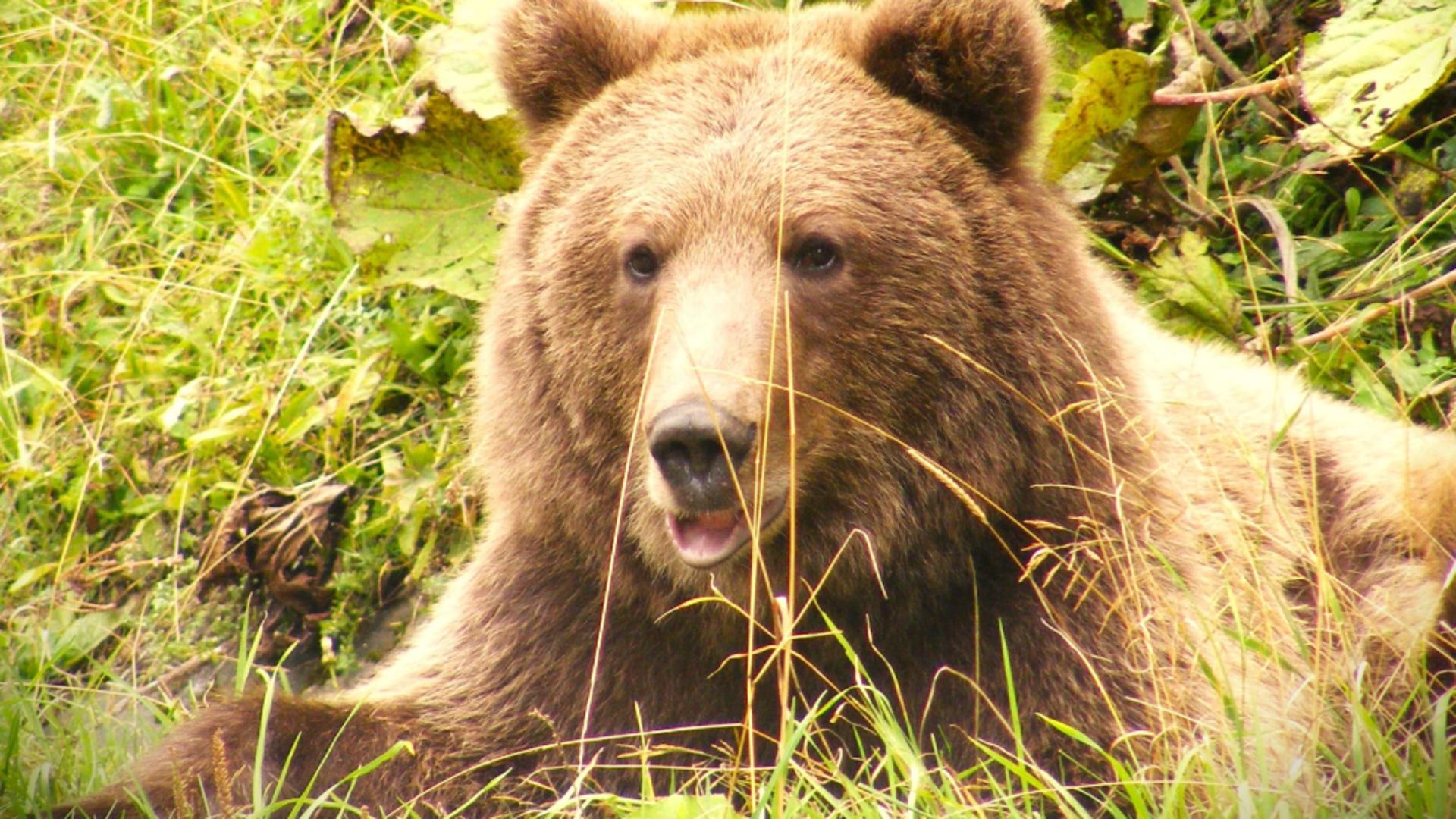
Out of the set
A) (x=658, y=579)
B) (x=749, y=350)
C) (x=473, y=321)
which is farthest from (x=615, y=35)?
(x=473, y=321)

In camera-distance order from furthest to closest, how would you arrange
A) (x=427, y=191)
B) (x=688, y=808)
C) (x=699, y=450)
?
(x=427, y=191) → (x=699, y=450) → (x=688, y=808)

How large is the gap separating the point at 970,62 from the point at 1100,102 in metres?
1.56

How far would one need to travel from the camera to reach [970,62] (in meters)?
3.73

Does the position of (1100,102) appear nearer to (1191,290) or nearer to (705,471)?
(1191,290)

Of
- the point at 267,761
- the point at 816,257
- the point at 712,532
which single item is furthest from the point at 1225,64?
the point at 267,761

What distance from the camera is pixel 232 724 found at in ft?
12.5

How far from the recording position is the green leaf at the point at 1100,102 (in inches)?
200

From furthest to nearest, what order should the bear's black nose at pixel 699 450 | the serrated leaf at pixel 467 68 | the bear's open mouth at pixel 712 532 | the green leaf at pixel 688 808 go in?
1. the serrated leaf at pixel 467 68
2. the bear's open mouth at pixel 712 532
3. the bear's black nose at pixel 699 450
4. the green leaf at pixel 688 808

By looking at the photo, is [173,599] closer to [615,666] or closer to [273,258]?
[273,258]

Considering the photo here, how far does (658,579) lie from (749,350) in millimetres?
671

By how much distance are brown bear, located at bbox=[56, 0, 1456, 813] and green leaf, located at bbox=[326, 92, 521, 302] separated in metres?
1.36

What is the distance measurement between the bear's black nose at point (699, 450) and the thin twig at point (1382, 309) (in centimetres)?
239

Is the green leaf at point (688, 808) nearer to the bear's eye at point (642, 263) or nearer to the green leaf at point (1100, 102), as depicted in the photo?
the bear's eye at point (642, 263)

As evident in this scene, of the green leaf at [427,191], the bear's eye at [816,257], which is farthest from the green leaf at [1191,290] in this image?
the green leaf at [427,191]
